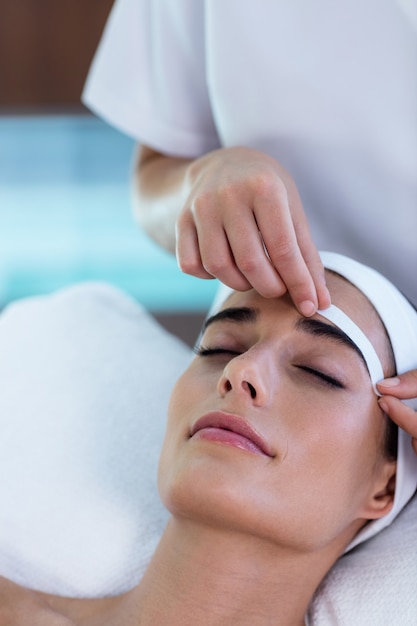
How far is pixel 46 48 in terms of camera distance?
10.2ft

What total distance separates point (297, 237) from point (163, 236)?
546 millimetres

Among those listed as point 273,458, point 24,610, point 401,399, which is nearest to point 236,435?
point 273,458

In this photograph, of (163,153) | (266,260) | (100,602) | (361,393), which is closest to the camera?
(266,260)

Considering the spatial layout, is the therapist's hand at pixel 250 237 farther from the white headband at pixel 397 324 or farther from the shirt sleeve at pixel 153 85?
the shirt sleeve at pixel 153 85

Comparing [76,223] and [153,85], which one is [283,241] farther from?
[76,223]

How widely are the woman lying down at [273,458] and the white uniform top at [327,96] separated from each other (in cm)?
14

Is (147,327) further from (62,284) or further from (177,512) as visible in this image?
(62,284)

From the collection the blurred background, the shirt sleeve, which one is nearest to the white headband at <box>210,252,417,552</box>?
the shirt sleeve

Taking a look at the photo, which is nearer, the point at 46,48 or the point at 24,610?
the point at 24,610

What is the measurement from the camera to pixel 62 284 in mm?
3371

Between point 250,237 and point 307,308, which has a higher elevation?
point 250,237

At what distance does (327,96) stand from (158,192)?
38 cm

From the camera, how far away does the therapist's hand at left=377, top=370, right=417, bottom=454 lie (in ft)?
3.88

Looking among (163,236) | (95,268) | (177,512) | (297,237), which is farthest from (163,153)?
(95,268)
